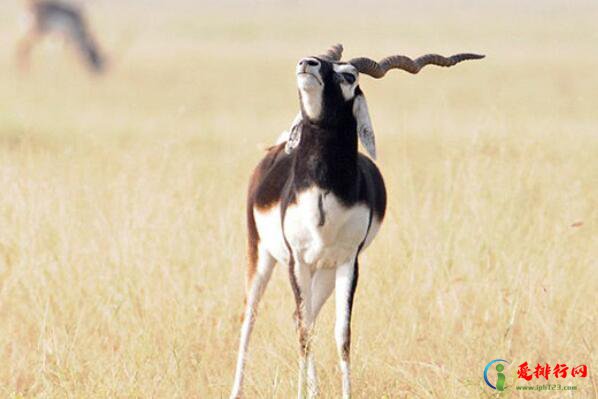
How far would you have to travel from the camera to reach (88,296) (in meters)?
6.43

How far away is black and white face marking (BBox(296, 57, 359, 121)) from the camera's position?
14.7 feet

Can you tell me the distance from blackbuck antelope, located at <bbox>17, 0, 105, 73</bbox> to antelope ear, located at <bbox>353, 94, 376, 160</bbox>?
108ft

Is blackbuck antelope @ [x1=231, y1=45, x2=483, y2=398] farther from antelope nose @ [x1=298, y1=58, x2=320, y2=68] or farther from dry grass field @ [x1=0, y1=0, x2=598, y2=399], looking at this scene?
dry grass field @ [x1=0, y1=0, x2=598, y2=399]

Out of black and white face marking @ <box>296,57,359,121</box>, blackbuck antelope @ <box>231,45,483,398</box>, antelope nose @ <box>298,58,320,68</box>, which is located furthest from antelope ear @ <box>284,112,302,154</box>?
antelope nose @ <box>298,58,320,68</box>

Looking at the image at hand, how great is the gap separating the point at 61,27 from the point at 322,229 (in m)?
36.7

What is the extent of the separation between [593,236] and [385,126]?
10.9 meters

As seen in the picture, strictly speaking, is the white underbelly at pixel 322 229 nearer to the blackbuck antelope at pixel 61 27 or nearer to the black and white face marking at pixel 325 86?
the black and white face marking at pixel 325 86

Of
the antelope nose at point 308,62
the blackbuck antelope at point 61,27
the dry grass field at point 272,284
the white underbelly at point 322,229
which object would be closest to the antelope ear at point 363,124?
the white underbelly at point 322,229

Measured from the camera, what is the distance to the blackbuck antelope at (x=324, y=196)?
15.4 feet

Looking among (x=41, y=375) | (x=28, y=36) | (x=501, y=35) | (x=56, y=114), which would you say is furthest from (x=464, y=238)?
(x=501, y=35)

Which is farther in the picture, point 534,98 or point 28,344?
point 534,98

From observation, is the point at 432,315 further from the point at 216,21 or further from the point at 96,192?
the point at 216,21

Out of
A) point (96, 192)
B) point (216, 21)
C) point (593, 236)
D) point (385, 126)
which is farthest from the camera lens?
point (216, 21)

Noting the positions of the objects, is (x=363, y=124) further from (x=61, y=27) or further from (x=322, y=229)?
(x=61, y=27)
